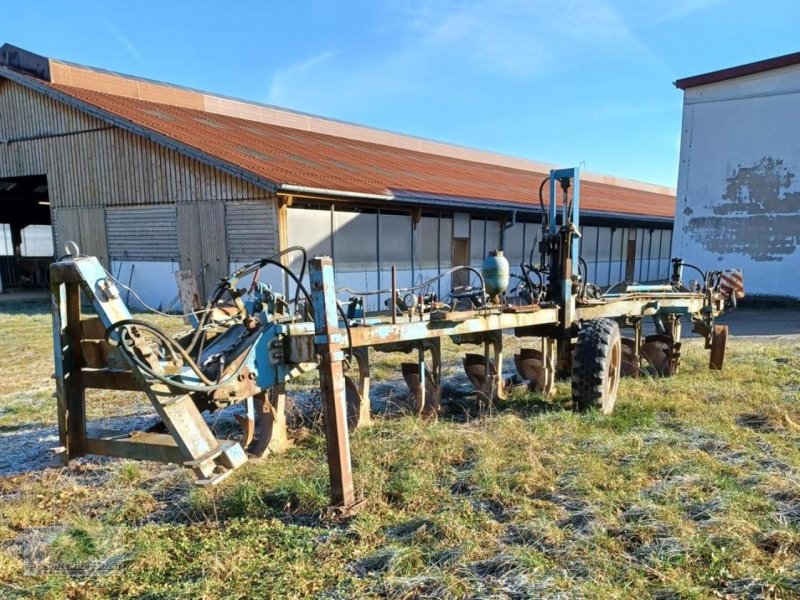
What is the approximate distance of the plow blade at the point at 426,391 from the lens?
17.5 ft

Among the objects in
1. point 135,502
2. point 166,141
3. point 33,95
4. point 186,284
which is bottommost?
point 135,502

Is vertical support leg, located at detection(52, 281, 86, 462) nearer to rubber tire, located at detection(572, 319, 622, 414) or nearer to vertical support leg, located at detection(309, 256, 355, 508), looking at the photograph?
vertical support leg, located at detection(309, 256, 355, 508)

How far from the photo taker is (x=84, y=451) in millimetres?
3139

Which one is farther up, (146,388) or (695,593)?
(146,388)

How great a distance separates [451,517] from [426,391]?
96.9 inches

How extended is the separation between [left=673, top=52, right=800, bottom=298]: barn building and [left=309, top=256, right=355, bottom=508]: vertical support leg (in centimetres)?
1746

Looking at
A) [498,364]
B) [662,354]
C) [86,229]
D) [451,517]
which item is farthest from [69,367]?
[86,229]

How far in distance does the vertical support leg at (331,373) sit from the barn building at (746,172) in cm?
1746

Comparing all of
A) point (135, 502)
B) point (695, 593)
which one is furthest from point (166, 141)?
point (695, 593)

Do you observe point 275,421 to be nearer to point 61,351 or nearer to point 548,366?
point 61,351

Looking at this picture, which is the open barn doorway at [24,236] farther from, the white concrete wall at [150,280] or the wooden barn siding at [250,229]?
the wooden barn siding at [250,229]

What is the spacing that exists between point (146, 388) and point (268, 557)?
1060 millimetres

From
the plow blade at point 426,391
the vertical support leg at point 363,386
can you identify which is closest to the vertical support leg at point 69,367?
→ the vertical support leg at point 363,386

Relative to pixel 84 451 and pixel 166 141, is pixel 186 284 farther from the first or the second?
pixel 166 141
